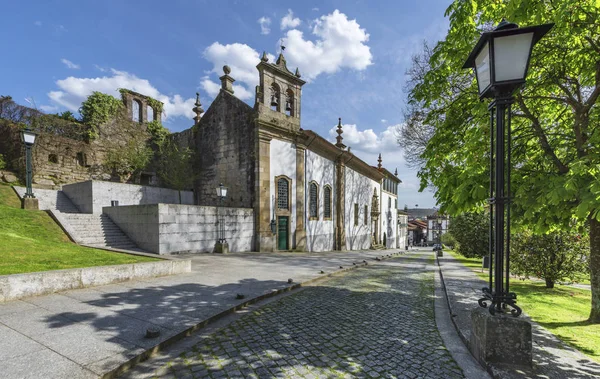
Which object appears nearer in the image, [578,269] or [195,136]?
[578,269]

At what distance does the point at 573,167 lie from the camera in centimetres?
354

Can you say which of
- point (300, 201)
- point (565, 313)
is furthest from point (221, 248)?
point (565, 313)

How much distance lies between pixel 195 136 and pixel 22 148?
9.89m

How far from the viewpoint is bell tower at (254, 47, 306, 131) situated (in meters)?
16.9

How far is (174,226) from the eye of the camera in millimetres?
12555

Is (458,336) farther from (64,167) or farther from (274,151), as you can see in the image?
(64,167)

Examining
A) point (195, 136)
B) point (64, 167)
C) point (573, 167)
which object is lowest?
point (573, 167)

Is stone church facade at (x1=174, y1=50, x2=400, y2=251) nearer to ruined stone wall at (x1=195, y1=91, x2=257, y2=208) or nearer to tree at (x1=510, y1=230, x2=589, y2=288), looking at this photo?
ruined stone wall at (x1=195, y1=91, x2=257, y2=208)

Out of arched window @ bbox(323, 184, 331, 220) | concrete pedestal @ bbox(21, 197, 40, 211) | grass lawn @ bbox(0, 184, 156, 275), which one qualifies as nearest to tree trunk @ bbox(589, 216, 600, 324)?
grass lawn @ bbox(0, 184, 156, 275)

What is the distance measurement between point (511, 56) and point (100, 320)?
21.9 feet

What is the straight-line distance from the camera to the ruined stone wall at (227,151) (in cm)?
1692

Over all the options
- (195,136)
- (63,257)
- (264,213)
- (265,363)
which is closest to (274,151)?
(264,213)

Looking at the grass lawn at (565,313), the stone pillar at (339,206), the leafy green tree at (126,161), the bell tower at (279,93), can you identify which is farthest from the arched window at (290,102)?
the grass lawn at (565,313)

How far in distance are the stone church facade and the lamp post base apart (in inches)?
91.5
